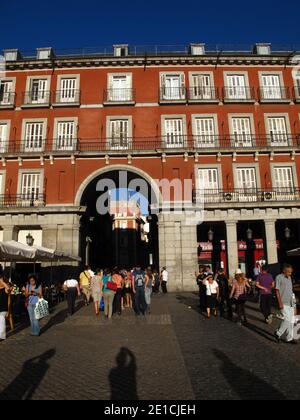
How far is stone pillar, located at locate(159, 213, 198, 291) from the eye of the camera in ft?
74.2

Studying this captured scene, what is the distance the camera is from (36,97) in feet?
84.6

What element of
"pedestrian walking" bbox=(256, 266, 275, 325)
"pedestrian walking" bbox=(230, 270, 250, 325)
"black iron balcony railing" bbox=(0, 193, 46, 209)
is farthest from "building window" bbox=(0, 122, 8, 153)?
"pedestrian walking" bbox=(256, 266, 275, 325)

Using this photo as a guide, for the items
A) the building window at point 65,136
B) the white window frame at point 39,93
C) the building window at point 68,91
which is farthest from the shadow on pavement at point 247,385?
the white window frame at point 39,93

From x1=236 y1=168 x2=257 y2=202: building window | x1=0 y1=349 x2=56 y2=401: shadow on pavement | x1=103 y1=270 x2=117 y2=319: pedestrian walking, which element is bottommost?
x1=0 y1=349 x2=56 y2=401: shadow on pavement

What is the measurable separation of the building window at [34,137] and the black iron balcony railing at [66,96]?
2.19 metres

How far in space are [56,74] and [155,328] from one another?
22.3 meters

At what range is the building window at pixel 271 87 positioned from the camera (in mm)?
25797

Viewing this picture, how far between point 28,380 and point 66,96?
2362 cm

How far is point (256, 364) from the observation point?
249 inches

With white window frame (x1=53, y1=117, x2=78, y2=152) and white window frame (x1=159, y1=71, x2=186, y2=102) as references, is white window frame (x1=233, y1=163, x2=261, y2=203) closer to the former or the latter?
white window frame (x1=159, y1=71, x2=186, y2=102)

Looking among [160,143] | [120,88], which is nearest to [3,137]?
[120,88]

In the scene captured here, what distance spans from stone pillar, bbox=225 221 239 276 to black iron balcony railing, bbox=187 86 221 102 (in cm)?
971

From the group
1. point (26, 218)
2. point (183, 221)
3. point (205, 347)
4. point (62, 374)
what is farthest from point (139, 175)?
point (62, 374)
